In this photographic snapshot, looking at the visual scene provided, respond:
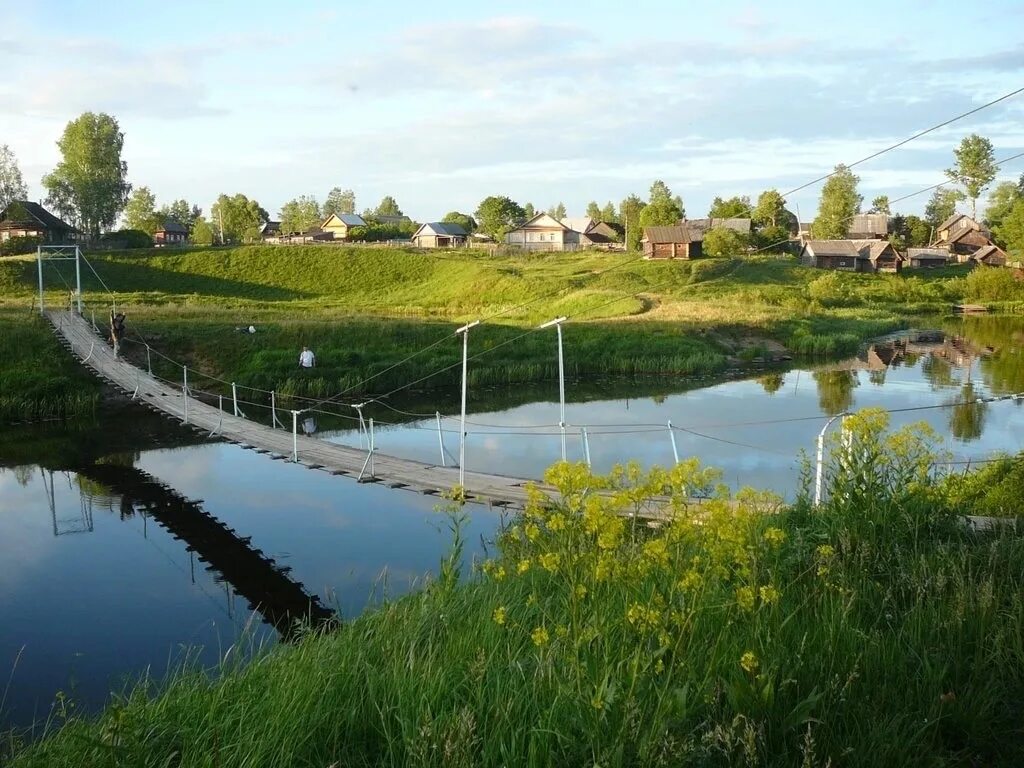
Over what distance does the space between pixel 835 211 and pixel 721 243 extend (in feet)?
60.3

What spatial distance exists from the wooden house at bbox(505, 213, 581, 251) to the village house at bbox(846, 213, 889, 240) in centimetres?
2424

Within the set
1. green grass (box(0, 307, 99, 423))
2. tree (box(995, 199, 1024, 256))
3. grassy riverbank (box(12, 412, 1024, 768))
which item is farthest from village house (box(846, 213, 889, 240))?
grassy riverbank (box(12, 412, 1024, 768))

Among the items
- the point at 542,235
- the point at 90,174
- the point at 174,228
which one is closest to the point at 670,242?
the point at 542,235

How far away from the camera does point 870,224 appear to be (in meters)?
75.9

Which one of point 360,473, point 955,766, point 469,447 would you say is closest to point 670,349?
point 469,447

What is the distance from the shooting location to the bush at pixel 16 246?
5084cm

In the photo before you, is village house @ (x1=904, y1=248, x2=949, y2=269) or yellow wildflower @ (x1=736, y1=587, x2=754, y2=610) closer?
yellow wildflower @ (x1=736, y1=587, x2=754, y2=610)

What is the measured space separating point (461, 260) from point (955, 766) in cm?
5572

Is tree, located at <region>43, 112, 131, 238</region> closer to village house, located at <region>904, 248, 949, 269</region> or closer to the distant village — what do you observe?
the distant village

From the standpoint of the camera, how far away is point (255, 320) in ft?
101

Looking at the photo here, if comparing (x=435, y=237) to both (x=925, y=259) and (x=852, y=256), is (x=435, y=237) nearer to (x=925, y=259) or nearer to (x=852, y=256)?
(x=852, y=256)

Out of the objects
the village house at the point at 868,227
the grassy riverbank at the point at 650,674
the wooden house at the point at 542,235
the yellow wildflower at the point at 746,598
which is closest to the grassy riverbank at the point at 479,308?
the village house at the point at 868,227

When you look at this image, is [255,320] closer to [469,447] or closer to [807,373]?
[469,447]

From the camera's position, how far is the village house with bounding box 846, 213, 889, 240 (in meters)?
74.8
